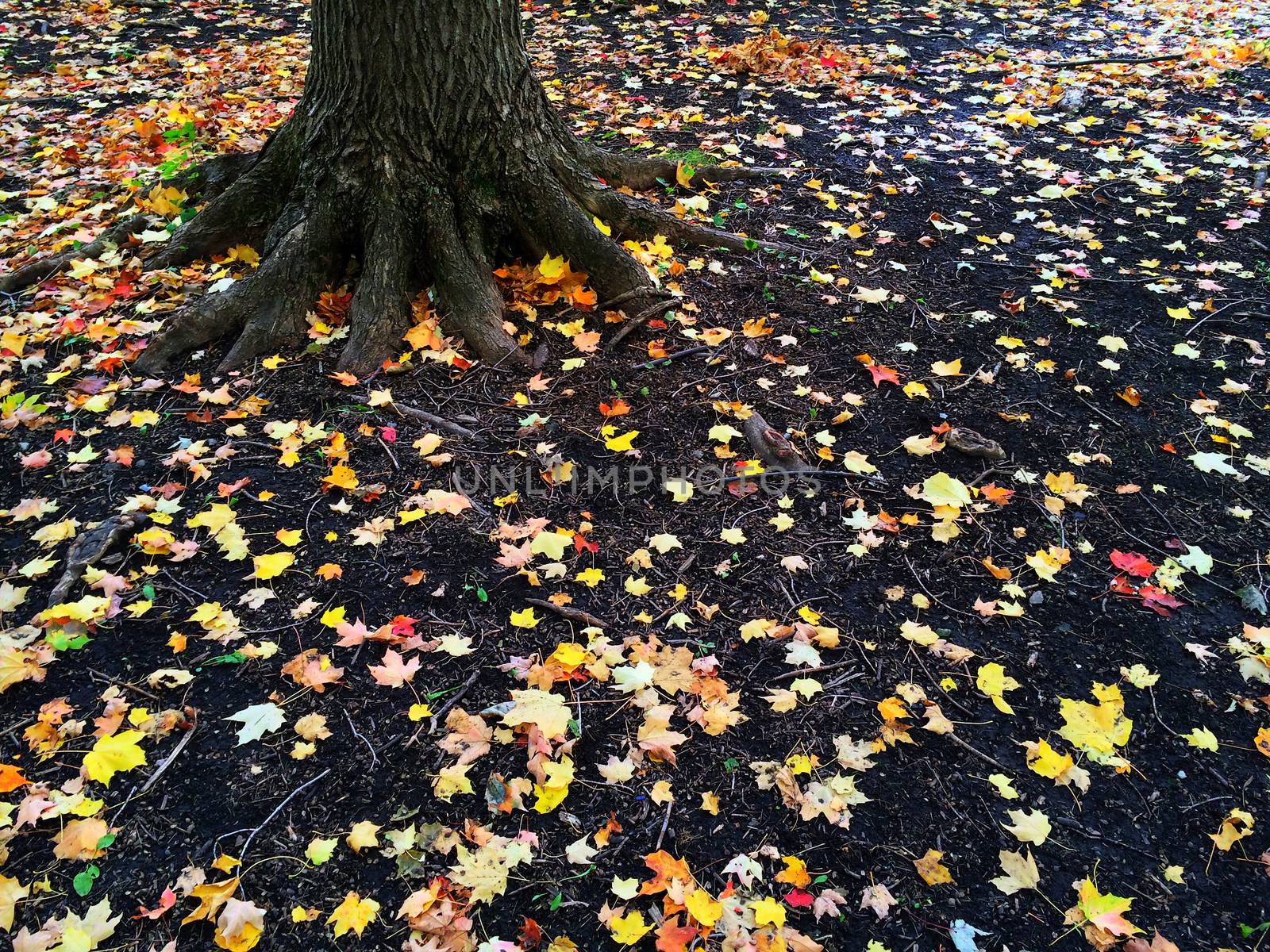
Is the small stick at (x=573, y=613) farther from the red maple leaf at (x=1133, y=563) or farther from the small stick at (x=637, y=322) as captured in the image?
the red maple leaf at (x=1133, y=563)

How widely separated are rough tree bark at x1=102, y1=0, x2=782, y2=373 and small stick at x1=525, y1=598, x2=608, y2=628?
60.9 inches

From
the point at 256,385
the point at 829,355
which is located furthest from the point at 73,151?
the point at 829,355

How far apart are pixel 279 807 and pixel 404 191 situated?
10.1 feet

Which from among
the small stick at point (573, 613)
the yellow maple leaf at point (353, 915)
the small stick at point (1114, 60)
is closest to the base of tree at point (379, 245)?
the small stick at point (573, 613)

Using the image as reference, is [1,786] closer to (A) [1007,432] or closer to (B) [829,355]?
(B) [829,355]

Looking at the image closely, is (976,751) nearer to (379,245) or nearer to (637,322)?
(637,322)

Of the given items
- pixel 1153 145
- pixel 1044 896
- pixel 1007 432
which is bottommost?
pixel 1044 896

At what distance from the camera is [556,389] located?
3.91m

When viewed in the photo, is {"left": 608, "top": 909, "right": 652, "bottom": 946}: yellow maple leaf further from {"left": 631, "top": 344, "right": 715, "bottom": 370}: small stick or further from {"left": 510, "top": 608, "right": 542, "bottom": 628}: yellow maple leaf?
{"left": 631, "top": 344, "right": 715, "bottom": 370}: small stick

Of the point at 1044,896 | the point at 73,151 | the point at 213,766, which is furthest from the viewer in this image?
the point at 73,151

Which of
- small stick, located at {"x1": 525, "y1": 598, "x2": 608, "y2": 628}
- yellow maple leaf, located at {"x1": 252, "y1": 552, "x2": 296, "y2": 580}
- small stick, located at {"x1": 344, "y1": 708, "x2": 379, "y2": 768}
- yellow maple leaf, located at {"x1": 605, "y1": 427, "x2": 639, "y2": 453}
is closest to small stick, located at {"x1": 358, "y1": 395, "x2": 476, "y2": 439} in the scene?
yellow maple leaf, located at {"x1": 605, "y1": 427, "x2": 639, "y2": 453}

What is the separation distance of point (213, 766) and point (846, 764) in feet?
Answer: 6.55

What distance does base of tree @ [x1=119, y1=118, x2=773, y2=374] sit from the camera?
4035mm

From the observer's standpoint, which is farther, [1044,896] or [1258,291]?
[1258,291]
